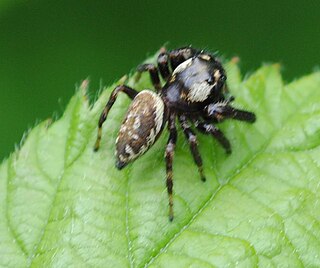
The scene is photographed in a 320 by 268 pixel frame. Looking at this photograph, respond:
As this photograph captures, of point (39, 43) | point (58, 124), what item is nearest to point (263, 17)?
point (39, 43)

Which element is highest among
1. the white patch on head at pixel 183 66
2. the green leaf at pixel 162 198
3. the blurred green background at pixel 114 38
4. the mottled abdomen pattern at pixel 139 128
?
the blurred green background at pixel 114 38

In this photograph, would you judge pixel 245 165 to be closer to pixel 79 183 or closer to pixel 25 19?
pixel 79 183

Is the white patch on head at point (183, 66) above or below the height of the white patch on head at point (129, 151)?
above

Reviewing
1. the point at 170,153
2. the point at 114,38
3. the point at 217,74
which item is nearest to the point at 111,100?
the point at 170,153

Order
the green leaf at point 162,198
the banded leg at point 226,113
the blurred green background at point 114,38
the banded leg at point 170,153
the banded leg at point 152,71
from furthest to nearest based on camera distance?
1. the blurred green background at point 114,38
2. the banded leg at point 152,71
3. the banded leg at point 226,113
4. the banded leg at point 170,153
5. the green leaf at point 162,198

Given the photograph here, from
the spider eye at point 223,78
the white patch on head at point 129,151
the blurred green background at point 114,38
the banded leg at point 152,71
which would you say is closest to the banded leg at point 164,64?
the banded leg at point 152,71

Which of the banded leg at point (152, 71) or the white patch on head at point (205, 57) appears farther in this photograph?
Result: the white patch on head at point (205, 57)

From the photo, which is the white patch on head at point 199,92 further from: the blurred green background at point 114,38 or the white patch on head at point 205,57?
the blurred green background at point 114,38
